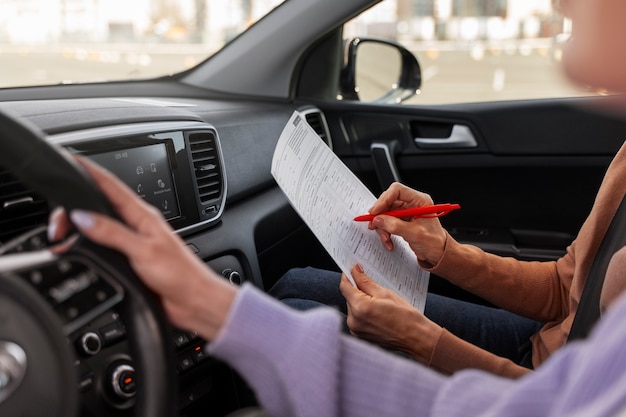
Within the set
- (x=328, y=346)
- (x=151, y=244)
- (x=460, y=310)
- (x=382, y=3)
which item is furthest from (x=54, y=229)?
(x=382, y=3)

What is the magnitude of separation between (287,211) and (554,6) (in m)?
0.81

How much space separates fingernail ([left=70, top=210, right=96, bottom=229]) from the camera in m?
0.62

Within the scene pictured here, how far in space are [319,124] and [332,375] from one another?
1.29 m

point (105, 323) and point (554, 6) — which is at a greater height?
point (554, 6)

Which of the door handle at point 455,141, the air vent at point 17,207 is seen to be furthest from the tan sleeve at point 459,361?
the door handle at point 455,141

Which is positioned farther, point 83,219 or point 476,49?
point 476,49

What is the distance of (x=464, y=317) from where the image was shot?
1.43 m

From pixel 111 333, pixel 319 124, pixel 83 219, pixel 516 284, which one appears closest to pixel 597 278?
pixel 516 284

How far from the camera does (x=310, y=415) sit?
72 cm

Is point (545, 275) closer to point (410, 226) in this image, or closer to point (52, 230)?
point (410, 226)

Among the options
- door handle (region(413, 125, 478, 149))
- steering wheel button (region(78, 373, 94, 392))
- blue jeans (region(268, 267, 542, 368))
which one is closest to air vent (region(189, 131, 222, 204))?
blue jeans (region(268, 267, 542, 368))

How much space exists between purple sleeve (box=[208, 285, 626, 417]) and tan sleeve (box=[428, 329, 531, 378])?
0.37 meters

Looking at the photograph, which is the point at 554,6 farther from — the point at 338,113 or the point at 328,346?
the point at 338,113

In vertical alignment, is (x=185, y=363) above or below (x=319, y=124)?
below
